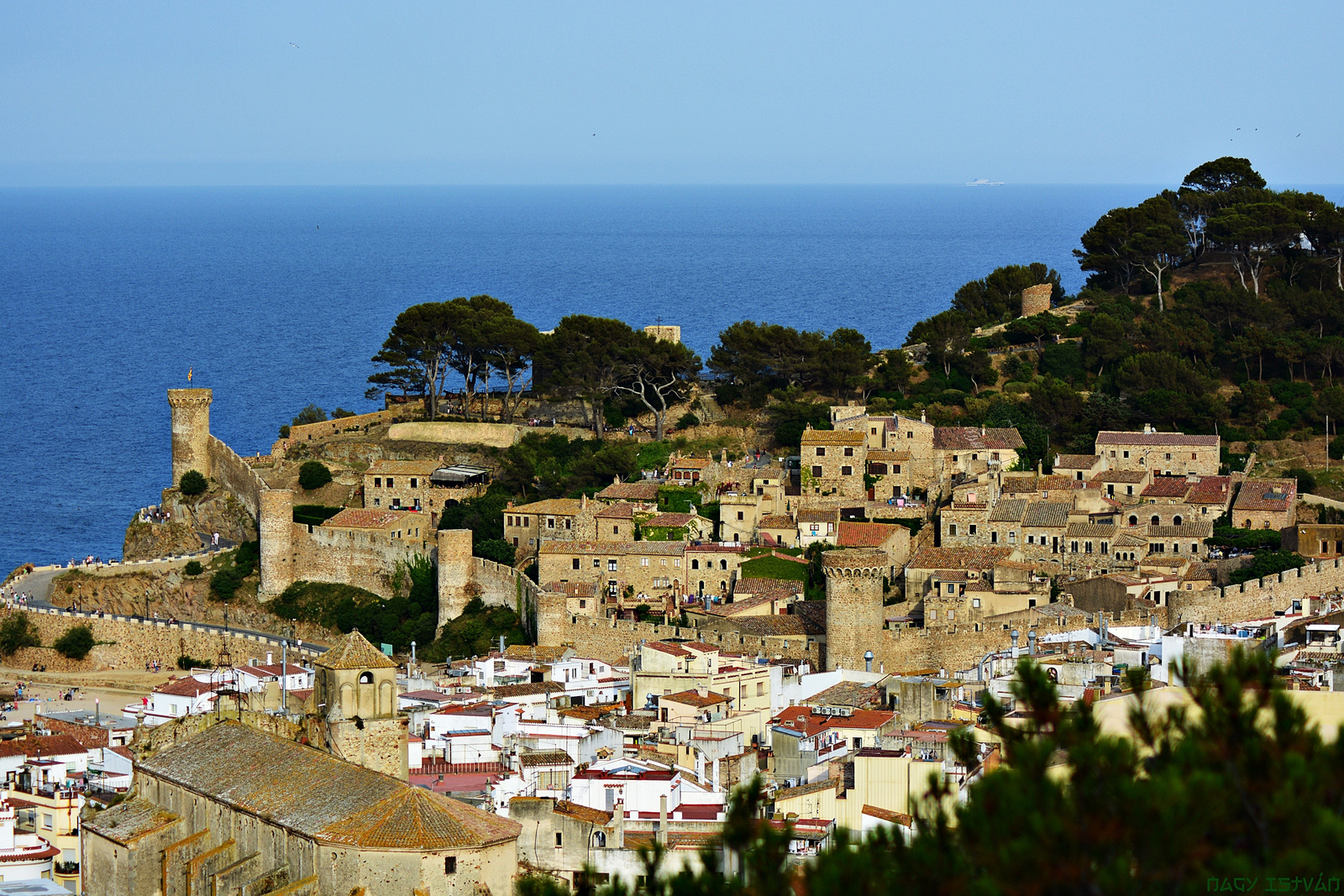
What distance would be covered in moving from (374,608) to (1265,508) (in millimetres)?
15449

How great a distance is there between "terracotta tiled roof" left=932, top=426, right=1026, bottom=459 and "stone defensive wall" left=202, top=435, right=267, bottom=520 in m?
12.8

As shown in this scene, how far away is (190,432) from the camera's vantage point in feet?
143

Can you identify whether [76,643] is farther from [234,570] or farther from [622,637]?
[622,637]

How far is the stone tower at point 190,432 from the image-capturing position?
43.3m

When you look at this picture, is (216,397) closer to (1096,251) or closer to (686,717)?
(1096,251)

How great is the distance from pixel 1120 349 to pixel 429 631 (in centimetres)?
1597

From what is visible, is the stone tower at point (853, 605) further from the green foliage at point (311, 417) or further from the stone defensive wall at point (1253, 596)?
the green foliage at point (311, 417)

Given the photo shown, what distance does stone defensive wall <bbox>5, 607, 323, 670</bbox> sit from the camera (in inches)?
1469

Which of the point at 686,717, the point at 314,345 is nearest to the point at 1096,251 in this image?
the point at 686,717

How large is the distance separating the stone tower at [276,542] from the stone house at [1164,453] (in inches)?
587

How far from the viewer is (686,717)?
83.2ft

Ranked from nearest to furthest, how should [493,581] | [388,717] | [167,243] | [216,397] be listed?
[388,717]
[493,581]
[216,397]
[167,243]

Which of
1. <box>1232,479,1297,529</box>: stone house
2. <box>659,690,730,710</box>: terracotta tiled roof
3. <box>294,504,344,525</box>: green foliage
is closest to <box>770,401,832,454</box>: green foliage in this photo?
<box>1232,479,1297,529</box>: stone house

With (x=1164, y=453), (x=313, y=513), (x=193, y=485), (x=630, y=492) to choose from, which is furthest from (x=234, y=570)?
(x=1164, y=453)
